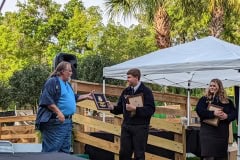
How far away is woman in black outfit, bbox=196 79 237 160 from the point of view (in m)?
5.48

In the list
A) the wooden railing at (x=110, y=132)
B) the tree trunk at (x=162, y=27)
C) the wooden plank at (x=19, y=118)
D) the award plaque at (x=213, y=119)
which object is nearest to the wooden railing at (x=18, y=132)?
the wooden plank at (x=19, y=118)

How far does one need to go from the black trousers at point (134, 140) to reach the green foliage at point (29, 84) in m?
15.8

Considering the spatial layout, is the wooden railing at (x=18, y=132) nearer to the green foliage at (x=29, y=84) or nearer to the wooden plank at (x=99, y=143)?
the wooden plank at (x=99, y=143)

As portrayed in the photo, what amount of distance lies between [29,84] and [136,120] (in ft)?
52.7

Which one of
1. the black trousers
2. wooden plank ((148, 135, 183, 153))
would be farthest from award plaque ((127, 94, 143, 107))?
wooden plank ((148, 135, 183, 153))

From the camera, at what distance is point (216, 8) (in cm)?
1391

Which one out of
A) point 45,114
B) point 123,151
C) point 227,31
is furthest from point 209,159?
point 227,31

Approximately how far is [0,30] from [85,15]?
5.71 m

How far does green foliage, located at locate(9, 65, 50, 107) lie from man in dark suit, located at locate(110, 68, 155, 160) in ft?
51.9

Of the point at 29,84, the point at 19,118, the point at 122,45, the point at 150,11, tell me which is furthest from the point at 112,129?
the point at 122,45

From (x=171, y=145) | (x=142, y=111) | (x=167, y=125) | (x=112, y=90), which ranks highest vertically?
(x=112, y=90)

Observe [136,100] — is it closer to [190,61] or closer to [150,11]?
[190,61]

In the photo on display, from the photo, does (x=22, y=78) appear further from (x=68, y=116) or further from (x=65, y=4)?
(x=68, y=116)

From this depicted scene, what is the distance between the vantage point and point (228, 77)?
29.0 ft
